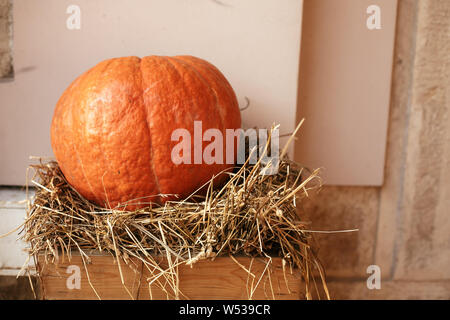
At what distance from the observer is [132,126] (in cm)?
82

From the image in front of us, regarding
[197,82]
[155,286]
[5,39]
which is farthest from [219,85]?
[5,39]

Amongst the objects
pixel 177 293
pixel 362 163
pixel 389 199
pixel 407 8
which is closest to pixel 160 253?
pixel 177 293

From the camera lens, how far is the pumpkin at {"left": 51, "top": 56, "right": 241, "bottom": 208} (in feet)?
2.71

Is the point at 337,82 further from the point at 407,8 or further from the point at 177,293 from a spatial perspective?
the point at 177,293

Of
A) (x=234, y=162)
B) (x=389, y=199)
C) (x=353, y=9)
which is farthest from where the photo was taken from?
(x=389, y=199)

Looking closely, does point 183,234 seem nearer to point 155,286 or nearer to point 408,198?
point 155,286

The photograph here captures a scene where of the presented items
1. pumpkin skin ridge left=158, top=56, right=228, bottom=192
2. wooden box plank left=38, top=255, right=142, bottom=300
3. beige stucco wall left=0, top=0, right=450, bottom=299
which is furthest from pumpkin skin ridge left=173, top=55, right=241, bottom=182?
beige stucco wall left=0, top=0, right=450, bottom=299

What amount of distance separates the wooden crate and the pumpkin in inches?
6.7

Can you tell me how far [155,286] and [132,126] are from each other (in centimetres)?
37

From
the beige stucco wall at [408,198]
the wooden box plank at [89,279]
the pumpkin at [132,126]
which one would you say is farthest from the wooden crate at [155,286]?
the beige stucco wall at [408,198]

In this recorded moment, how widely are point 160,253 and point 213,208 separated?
0.50 feet

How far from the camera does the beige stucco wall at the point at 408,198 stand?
54.7 inches

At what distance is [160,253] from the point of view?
0.77 metres

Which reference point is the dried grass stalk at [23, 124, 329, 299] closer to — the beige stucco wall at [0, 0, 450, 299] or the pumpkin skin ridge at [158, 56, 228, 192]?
the pumpkin skin ridge at [158, 56, 228, 192]
